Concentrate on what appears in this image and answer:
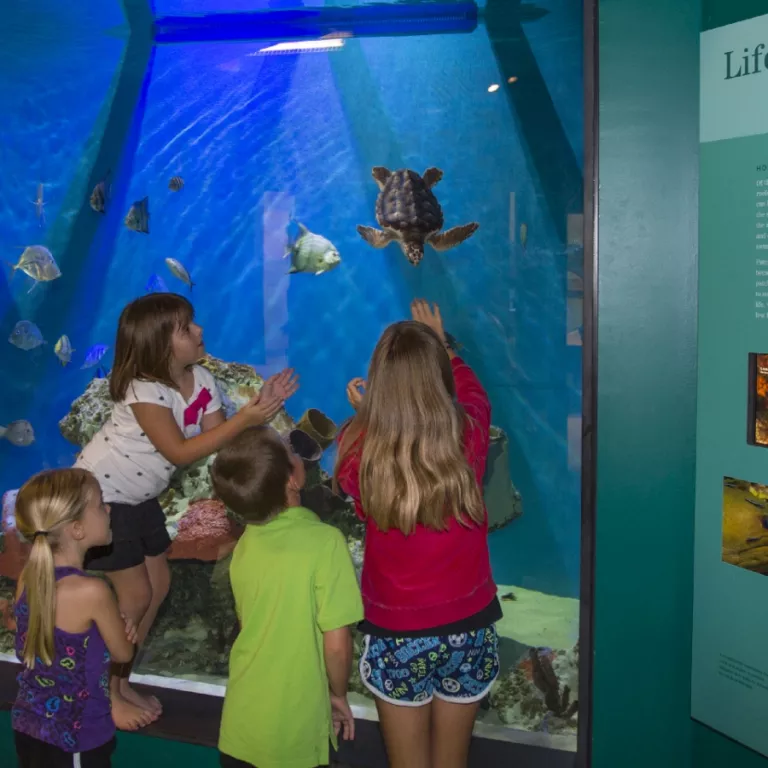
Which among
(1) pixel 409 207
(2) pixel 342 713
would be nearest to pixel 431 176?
(1) pixel 409 207

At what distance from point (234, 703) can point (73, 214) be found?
230 cm

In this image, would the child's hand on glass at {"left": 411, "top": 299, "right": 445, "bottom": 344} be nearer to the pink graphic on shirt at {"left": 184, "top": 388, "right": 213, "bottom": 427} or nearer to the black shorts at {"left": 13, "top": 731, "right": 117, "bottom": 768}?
the pink graphic on shirt at {"left": 184, "top": 388, "right": 213, "bottom": 427}

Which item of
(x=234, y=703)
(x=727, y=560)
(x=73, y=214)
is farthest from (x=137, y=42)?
(x=727, y=560)

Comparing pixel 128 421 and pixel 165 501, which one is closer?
pixel 128 421

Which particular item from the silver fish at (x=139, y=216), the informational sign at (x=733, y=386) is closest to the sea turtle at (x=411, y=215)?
the informational sign at (x=733, y=386)

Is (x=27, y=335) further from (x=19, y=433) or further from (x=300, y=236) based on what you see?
(x=300, y=236)

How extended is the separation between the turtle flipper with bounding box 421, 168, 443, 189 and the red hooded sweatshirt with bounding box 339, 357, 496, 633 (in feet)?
3.43

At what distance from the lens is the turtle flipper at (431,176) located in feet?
10.0

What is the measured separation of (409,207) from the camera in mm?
3057

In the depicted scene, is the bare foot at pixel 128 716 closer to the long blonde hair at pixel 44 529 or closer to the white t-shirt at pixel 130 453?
the white t-shirt at pixel 130 453

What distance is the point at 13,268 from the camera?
3.67 metres

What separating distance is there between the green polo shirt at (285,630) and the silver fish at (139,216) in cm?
169

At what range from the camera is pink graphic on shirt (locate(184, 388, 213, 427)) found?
312 centimetres

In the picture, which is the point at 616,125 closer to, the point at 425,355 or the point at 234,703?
the point at 425,355
